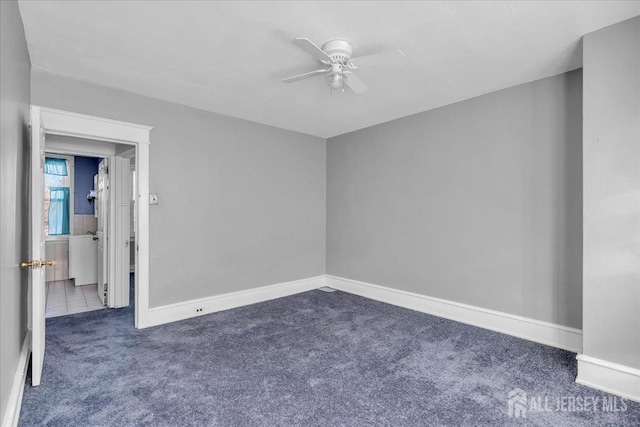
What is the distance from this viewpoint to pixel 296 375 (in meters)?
2.54

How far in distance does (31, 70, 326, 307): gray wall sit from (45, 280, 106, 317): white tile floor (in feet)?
4.78

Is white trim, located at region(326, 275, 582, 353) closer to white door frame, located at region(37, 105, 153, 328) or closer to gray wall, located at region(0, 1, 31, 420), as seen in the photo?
white door frame, located at region(37, 105, 153, 328)

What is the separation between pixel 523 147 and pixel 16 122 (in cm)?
414

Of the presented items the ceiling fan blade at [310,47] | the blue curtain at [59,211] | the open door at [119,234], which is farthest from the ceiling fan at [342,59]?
the blue curtain at [59,211]

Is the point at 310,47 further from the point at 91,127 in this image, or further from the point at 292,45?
the point at 91,127

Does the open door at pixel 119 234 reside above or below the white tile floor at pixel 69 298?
above

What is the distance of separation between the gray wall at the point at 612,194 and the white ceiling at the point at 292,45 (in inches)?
9.7

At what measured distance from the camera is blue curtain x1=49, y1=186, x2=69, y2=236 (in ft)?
20.4

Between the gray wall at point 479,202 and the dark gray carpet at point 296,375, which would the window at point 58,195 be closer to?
the dark gray carpet at point 296,375

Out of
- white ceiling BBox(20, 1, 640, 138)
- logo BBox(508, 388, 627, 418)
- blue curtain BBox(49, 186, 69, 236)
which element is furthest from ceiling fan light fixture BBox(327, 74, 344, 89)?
blue curtain BBox(49, 186, 69, 236)

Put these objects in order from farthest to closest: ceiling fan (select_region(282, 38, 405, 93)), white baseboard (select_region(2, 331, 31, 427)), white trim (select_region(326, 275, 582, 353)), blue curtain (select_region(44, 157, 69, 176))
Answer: blue curtain (select_region(44, 157, 69, 176)), white trim (select_region(326, 275, 582, 353)), ceiling fan (select_region(282, 38, 405, 93)), white baseboard (select_region(2, 331, 31, 427))

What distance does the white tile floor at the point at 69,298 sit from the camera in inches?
165

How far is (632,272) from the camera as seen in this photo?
224 cm

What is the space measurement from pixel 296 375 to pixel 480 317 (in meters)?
2.21
